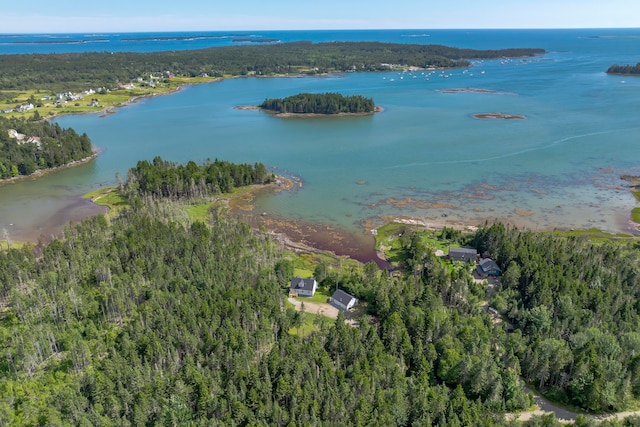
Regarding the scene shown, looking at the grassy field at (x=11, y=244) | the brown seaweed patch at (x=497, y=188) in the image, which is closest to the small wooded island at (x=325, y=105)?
the brown seaweed patch at (x=497, y=188)

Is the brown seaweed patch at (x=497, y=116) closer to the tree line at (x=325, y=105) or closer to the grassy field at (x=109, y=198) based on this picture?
the tree line at (x=325, y=105)

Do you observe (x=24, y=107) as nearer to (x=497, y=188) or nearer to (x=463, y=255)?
(x=497, y=188)

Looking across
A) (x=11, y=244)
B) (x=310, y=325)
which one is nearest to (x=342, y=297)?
(x=310, y=325)

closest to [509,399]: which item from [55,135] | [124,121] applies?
[55,135]

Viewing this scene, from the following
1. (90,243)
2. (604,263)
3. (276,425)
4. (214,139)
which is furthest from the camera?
(214,139)

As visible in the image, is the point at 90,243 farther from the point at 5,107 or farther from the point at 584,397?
the point at 5,107

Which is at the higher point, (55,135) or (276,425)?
(55,135)
